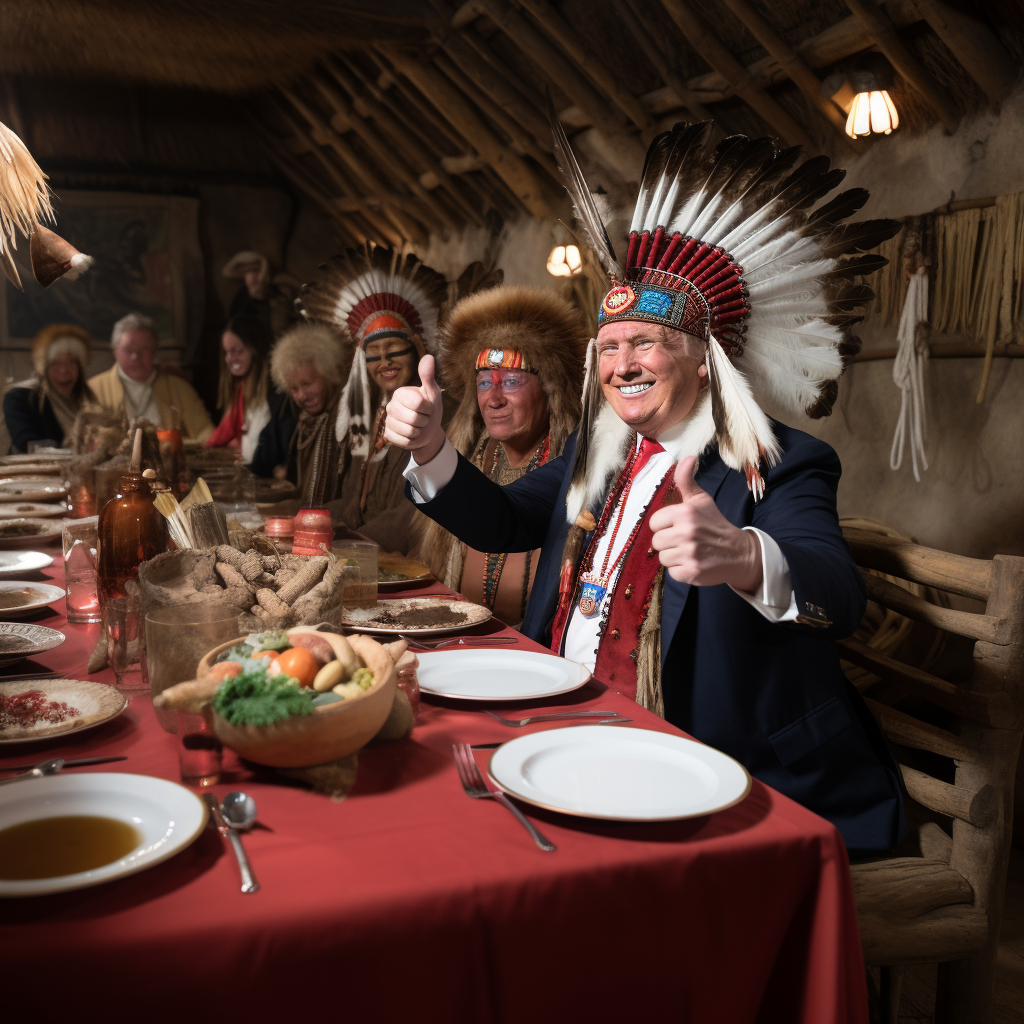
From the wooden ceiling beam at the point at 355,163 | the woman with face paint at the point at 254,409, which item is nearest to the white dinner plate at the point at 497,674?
the woman with face paint at the point at 254,409

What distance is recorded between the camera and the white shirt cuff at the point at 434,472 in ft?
6.10

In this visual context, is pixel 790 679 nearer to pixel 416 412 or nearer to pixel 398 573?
pixel 416 412

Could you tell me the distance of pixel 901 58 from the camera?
3125 millimetres

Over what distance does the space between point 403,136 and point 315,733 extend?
282 inches

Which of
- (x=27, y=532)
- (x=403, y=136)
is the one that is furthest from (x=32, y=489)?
(x=403, y=136)

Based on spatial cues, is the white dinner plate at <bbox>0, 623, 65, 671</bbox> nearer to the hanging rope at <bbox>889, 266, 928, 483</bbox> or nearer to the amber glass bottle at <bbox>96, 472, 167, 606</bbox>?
the amber glass bottle at <bbox>96, 472, 167, 606</bbox>

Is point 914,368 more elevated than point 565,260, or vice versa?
point 565,260

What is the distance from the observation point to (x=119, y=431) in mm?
3723

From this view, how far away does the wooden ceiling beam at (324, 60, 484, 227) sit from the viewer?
7.32 meters

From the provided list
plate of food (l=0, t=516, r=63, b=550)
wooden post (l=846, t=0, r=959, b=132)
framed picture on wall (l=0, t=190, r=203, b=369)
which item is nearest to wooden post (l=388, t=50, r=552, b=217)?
wooden post (l=846, t=0, r=959, b=132)

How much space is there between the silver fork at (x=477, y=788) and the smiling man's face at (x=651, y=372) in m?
0.88

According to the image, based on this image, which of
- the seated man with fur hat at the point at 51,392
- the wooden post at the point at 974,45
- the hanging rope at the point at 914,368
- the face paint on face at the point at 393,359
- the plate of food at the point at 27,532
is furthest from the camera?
the seated man with fur hat at the point at 51,392

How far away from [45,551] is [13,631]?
3.11ft

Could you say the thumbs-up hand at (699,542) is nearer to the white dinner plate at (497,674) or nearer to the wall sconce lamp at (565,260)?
the white dinner plate at (497,674)
